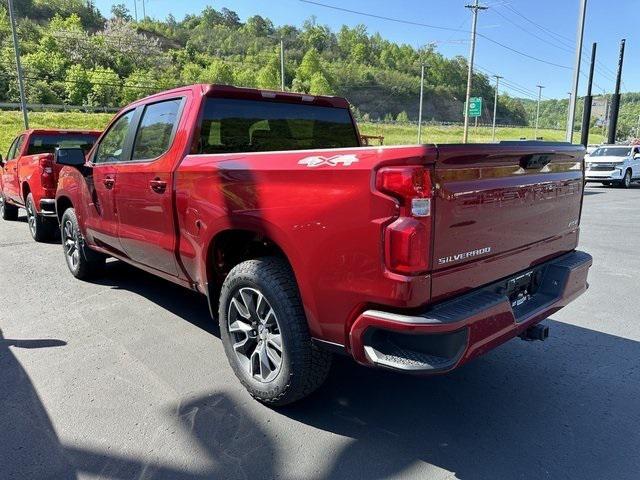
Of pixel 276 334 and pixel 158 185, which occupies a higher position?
pixel 158 185

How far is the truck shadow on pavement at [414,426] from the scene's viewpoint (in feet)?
8.21

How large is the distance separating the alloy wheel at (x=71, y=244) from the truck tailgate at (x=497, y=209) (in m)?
4.68

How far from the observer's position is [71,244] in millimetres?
5898

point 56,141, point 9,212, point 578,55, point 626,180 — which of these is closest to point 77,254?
point 56,141

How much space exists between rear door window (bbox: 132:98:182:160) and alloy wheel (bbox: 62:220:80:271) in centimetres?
196

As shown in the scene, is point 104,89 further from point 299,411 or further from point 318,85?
point 299,411

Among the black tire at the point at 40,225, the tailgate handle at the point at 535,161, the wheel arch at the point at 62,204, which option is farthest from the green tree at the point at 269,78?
the tailgate handle at the point at 535,161

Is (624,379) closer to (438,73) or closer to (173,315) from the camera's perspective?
(173,315)

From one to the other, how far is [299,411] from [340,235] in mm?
1270

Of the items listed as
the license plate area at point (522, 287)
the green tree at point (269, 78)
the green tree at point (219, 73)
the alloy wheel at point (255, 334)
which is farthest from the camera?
the green tree at point (269, 78)

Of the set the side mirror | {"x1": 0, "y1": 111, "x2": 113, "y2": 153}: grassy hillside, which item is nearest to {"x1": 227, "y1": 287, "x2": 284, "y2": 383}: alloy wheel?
the side mirror

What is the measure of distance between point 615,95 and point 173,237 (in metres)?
33.4

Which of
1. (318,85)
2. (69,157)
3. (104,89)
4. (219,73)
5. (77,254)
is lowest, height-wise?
(77,254)

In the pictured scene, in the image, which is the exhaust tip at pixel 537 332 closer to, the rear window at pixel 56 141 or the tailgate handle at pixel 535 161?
the tailgate handle at pixel 535 161
